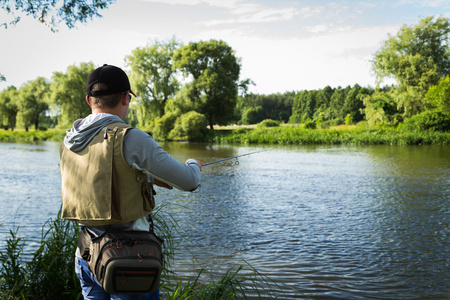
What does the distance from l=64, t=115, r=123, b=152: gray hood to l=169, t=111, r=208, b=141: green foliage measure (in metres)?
39.1

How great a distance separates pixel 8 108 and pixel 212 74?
36128mm

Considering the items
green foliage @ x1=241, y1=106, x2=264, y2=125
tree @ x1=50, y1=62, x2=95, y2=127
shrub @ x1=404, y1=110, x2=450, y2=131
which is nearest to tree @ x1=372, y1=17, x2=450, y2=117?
shrub @ x1=404, y1=110, x2=450, y2=131

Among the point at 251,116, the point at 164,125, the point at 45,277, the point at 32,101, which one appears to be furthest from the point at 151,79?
the point at 45,277

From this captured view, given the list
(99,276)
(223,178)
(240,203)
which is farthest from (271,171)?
(99,276)

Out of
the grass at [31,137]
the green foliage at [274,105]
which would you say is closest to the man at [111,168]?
the grass at [31,137]

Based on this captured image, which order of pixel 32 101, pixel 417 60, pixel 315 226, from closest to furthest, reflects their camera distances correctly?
pixel 315 226 < pixel 417 60 < pixel 32 101

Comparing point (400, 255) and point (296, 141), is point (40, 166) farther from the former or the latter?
point (296, 141)

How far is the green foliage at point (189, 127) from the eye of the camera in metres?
41.1

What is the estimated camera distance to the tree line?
39.7 m

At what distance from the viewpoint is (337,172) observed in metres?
16.4

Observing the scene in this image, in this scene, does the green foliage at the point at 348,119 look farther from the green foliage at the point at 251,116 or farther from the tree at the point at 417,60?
the green foliage at the point at 251,116

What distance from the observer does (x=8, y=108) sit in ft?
199

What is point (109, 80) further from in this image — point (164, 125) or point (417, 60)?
point (417, 60)

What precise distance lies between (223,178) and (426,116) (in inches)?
1049
